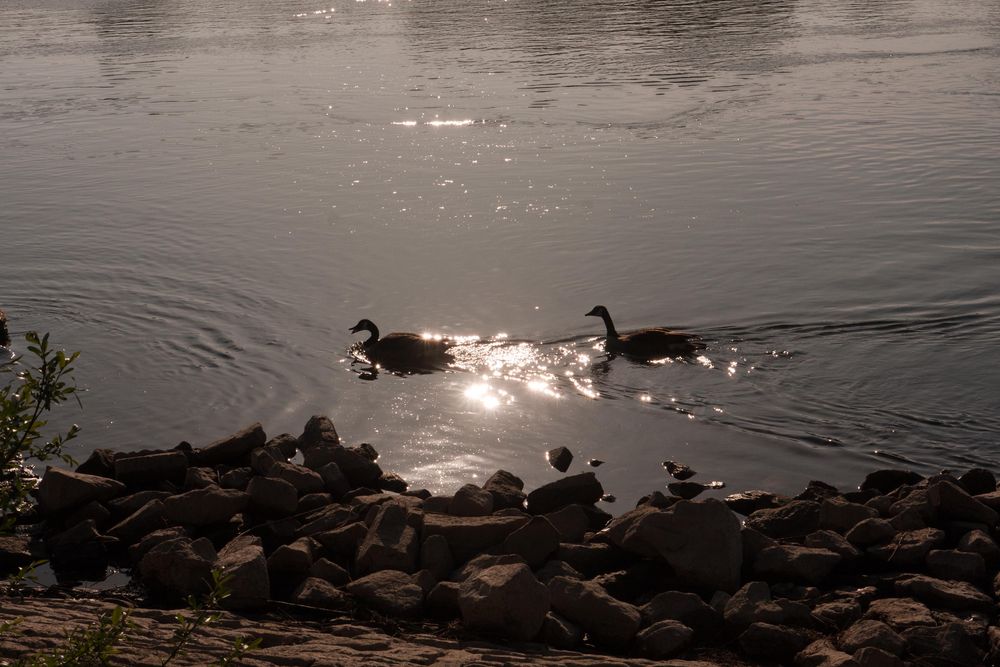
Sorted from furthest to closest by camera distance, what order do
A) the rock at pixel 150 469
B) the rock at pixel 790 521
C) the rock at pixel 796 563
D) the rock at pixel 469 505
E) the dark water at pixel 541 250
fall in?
the dark water at pixel 541 250
the rock at pixel 150 469
the rock at pixel 469 505
the rock at pixel 790 521
the rock at pixel 796 563

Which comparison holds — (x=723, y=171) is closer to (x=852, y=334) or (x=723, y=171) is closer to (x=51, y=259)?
(x=852, y=334)

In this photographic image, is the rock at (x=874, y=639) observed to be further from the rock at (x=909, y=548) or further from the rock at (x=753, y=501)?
the rock at (x=753, y=501)

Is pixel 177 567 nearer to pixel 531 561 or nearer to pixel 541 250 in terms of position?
pixel 531 561

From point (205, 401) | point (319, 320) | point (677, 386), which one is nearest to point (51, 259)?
point (319, 320)

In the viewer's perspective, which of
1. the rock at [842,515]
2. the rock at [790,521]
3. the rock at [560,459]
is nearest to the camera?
the rock at [842,515]

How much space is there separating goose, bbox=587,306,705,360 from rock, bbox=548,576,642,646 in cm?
664

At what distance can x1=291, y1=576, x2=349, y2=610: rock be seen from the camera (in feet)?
27.9

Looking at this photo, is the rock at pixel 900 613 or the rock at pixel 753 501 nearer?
the rock at pixel 900 613

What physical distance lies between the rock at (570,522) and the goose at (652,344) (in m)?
5.09

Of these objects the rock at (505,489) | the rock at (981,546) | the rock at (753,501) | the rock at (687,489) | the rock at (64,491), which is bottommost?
the rock at (687,489)

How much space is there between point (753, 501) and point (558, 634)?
10.8ft

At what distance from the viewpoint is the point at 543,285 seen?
17375 mm

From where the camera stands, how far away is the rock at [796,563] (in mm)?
8656

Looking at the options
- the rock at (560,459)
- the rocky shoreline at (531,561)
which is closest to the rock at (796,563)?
the rocky shoreline at (531,561)
